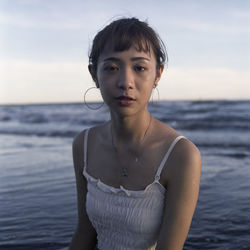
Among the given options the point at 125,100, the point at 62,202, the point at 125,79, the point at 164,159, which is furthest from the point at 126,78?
the point at 62,202

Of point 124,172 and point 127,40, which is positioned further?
point 124,172

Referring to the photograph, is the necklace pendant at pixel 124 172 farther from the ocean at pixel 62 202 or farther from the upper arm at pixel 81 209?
the ocean at pixel 62 202

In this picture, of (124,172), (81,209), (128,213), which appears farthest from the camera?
(81,209)

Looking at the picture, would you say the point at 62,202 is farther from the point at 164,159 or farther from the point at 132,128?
the point at 164,159

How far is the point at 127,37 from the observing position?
6.05 feet

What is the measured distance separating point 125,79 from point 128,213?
73cm

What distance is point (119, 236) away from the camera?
2.02m

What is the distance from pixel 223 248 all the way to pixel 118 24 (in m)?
2.79

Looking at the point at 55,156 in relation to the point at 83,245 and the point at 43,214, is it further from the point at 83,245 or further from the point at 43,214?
the point at 83,245

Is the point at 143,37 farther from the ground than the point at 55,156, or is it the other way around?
the point at 143,37

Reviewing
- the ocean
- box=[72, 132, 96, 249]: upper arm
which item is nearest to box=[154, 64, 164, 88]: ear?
box=[72, 132, 96, 249]: upper arm

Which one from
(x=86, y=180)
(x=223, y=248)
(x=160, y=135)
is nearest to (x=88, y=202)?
(x=86, y=180)

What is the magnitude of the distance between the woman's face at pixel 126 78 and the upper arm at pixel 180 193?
1.12ft

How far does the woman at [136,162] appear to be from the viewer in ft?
6.01
